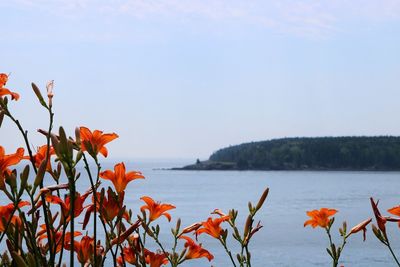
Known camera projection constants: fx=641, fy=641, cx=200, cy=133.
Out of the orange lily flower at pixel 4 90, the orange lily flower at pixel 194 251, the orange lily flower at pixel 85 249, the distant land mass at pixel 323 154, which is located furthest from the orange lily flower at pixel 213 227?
the distant land mass at pixel 323 154

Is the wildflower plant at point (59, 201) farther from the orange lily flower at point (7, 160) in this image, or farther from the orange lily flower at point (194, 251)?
the orange lily flower at point (194, 251)

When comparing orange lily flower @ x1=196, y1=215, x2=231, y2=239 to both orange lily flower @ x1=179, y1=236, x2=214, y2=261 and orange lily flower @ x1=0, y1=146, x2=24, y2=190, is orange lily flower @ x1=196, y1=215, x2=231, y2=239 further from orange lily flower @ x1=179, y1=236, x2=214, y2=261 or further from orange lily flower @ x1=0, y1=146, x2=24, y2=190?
orange lily flower @ x1=0, y1=146, x2=24, y2=190

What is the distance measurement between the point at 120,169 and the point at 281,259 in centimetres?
2361

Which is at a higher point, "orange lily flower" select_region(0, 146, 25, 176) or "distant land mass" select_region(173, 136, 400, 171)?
"distant land mass" select_region(173, 136, 400, 171)

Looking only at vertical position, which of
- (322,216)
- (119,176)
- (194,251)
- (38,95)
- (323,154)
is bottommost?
(194,251)

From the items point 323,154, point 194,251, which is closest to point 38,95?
point 194,251

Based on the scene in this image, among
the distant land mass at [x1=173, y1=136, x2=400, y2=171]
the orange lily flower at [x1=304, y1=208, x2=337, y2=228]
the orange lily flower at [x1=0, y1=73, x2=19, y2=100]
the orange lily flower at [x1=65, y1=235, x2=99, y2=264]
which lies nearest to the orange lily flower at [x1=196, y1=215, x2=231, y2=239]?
the orange lily flower at [x1=304, y1=208, x2=337, y2=228]

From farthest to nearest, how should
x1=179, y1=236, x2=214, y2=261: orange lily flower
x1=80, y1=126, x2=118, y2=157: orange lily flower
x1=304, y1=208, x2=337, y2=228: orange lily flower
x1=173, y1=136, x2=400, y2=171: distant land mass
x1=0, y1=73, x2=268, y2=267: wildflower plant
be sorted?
x1=173, y1=136, x2=400, y2=171: distant land mass
x1=304, y1=208, x2=337, y2=228: orange lily flower
x1=179, y1=236, x2=214, y2=261: orange lily flower
x1=80, y1=126, x2=118, y2=157: orange lily flower
x1=0, y1=73, x2=268, y2=267: wildflower plant

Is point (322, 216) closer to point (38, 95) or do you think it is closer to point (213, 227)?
point (213, 227)

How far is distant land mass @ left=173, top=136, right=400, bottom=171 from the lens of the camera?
120 metres

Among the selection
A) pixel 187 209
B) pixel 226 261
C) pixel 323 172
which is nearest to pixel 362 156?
pixel 323 172

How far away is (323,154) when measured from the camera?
401 feet

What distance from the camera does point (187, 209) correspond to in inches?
1861

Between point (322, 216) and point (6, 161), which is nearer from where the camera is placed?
point (6, 161)
